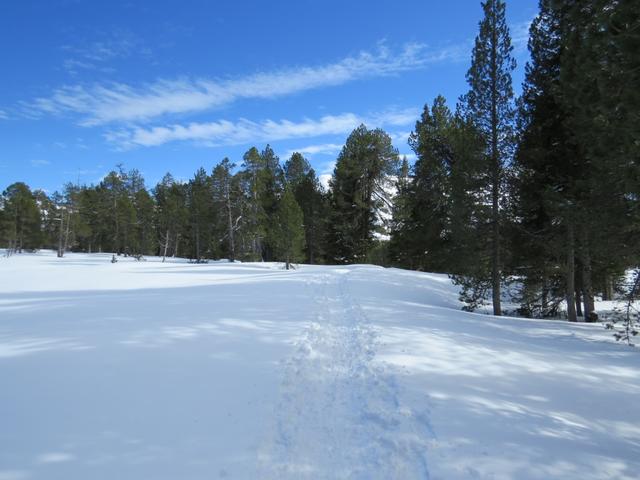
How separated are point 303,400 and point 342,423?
0.68 metres

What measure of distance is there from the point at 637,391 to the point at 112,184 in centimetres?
6055

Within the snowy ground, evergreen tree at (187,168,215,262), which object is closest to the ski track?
the snowy ground

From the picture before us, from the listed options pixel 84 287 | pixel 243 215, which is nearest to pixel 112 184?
pixel 243 215

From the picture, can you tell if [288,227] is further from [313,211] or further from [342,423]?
[342,423]

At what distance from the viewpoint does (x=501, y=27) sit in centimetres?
1238

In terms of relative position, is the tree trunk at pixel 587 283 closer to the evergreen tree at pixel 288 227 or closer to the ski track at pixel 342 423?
the ski track at pixel 342 423

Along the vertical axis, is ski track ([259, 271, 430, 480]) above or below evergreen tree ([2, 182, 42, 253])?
below

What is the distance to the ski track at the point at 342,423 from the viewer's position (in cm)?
292

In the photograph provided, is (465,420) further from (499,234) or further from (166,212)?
(166,212)

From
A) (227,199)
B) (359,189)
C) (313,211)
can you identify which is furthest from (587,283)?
(227,199)

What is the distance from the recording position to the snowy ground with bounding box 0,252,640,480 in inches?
117

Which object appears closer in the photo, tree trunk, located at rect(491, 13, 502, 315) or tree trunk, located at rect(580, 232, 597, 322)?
tree trunk, located at rect(580, 232, 597, 322)

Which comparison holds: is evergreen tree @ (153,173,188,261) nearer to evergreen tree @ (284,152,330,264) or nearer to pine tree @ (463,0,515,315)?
evergreen tree @ (284,152,330,264)

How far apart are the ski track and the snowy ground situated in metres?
0.02
